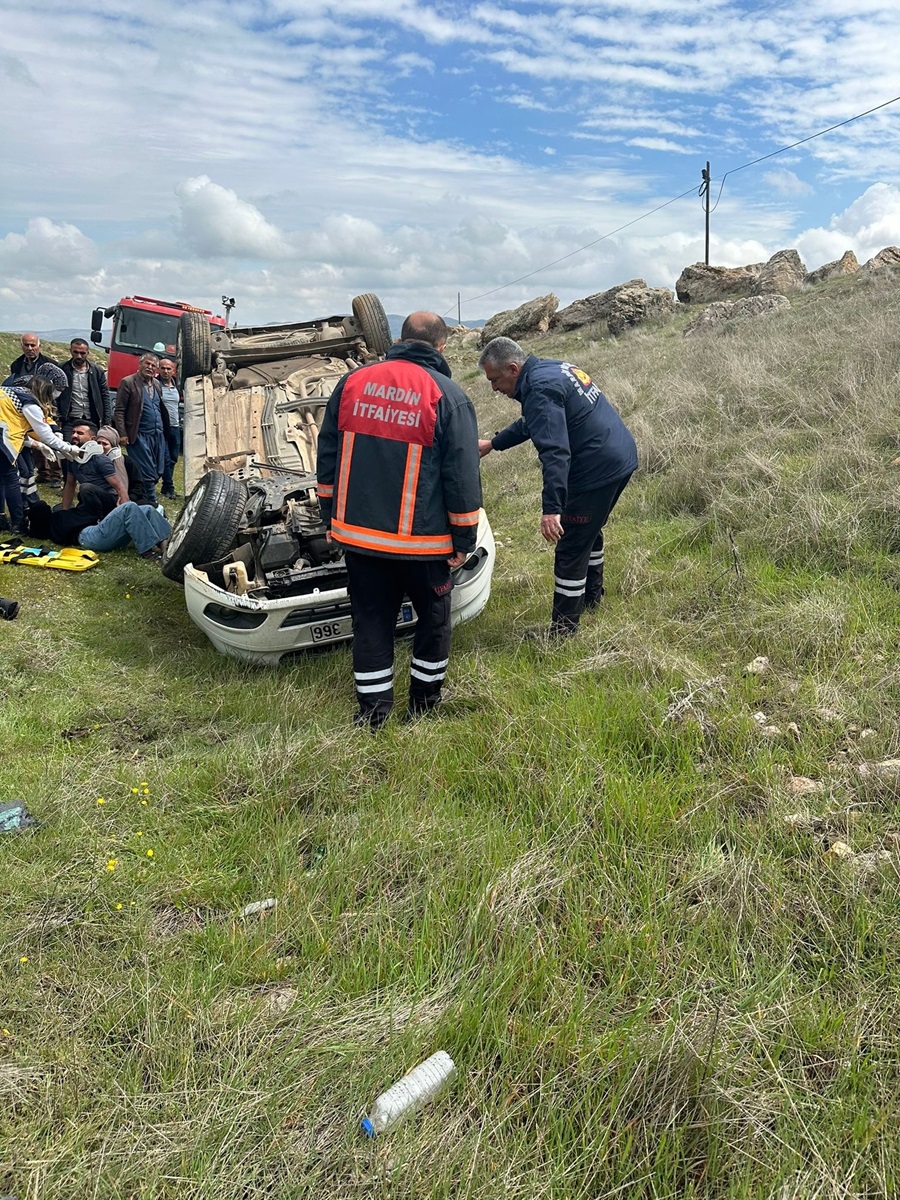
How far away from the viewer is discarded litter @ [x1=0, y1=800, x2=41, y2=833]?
8.62ft

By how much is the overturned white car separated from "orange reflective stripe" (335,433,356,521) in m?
0.63

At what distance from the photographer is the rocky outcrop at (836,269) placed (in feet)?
67.6

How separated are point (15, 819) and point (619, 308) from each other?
21.6m

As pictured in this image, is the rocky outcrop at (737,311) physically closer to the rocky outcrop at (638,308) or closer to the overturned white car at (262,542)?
the rocky outcrop at (638,308)

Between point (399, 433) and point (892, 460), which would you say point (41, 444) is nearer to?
point (399, 433)

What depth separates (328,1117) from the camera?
1621mm

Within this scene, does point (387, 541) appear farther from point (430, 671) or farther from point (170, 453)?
point (170, 453)

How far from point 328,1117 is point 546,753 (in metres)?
1.51

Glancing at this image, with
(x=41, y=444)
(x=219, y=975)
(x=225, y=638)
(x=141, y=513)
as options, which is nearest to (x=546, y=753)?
(x=219, y=975)

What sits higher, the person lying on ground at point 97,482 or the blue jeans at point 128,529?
the person lying on ground at point 97,482

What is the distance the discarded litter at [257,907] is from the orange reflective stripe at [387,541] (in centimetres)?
148

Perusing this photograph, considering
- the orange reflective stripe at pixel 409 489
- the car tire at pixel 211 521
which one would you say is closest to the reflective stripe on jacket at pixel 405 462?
the orange reflective stripe at pixel 409 489

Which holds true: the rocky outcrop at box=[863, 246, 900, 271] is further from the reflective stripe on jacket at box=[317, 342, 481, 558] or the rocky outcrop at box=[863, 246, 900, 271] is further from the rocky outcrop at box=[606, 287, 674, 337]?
the reflective stripe on jacket at box=[317, 342, 481, 558]

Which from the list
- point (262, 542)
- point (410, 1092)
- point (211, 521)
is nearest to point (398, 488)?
point (262, 542)
